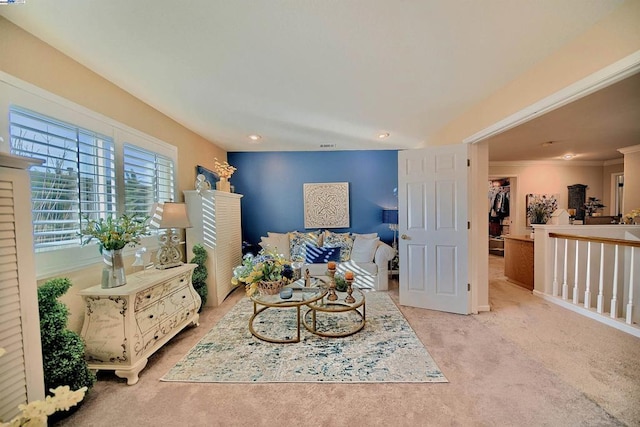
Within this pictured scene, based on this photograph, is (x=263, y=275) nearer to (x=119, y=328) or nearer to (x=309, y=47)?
(x=119, y=328)

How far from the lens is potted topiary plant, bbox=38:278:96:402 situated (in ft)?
4.62

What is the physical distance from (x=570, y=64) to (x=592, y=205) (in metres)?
5.92

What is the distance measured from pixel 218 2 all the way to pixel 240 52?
1.38ft

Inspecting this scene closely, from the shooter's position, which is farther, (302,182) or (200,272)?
(302,182)

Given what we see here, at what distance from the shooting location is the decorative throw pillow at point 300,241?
4055 millimetres

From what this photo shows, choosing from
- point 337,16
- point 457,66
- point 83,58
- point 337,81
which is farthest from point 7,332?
point 457,66

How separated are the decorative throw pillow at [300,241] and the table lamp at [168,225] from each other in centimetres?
Answer: 189

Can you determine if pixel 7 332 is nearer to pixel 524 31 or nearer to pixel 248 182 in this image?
pixel 524 31

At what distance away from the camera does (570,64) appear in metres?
1.66

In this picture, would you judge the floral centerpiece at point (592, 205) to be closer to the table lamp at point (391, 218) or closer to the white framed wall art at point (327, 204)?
the table lamp at point (391, 218)

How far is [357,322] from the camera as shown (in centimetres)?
259

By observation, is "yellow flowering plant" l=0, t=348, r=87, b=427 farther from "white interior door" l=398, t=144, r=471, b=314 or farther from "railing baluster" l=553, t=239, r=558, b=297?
"railing baluster" l=553, t=239, r=558, b=297

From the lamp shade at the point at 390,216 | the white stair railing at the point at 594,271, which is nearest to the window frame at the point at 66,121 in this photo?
the lamp shade at the point at 390,216

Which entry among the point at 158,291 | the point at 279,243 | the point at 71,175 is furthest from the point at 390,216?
the point at 71,175
